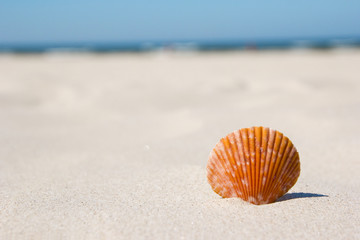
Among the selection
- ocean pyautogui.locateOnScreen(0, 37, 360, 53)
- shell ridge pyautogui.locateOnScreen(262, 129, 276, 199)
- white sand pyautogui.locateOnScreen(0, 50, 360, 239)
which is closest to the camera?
white sand pyautogui.locateOnScreen(0, 50, 360, 239)

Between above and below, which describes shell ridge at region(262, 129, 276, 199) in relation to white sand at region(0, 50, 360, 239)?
above

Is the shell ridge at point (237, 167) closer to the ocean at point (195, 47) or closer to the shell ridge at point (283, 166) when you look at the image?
the shell ridge at point (283, 166)

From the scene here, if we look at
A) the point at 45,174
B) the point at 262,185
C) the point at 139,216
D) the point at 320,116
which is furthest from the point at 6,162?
the point at 320,116

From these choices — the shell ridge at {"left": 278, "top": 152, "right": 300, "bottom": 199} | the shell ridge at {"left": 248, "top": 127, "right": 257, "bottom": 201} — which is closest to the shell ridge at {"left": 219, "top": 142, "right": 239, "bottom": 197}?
the shell ridge at {"left": 248, "top": 127, "right": 257, "bottom": 201}

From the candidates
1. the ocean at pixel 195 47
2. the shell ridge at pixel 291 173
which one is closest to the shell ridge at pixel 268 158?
the shell ridge at pixel 291 173

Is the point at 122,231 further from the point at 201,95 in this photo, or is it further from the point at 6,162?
the point at 201,95

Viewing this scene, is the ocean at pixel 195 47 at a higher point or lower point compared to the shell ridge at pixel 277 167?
lower

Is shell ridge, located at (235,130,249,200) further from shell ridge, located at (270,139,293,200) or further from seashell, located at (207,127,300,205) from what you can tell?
A: shell ridge, located at (270,139,293,200)
